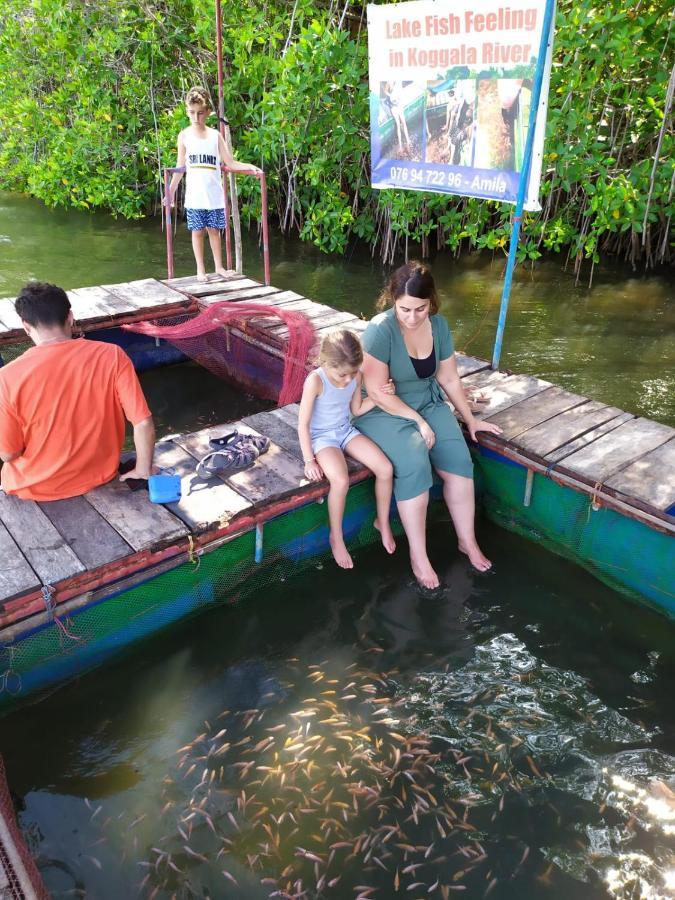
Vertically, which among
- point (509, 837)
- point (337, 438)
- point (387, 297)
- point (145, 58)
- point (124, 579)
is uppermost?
point (145, 58)

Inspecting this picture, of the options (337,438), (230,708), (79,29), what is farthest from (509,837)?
(79,29)

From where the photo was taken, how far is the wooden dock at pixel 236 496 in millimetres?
3678

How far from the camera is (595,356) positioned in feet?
29.1

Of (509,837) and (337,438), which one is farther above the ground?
(337,438)

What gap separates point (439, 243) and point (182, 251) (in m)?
5.05

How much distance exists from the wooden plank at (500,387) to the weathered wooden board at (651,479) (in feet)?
3.82

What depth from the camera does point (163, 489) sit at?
4.21m

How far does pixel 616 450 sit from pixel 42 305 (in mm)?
3936

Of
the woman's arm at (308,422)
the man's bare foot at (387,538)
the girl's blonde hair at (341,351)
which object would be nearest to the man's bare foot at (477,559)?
the man's bare foot at (387,538)

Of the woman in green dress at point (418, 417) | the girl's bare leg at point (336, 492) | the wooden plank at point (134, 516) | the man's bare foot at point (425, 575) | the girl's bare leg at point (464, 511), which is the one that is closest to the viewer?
the wooden plank at point (134, 516)

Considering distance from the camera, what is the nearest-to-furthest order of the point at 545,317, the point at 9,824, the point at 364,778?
the point at 9,824
the point at 364,778
the point at 545,317

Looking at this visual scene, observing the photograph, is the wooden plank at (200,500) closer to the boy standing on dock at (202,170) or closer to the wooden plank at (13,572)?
the wooden plank at (13,572)

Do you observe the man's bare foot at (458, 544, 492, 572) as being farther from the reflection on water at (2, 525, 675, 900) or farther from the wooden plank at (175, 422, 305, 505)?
the wooden plank at (175, 422, 305, 505)

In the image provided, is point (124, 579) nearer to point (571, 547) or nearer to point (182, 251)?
point (571, 547)
